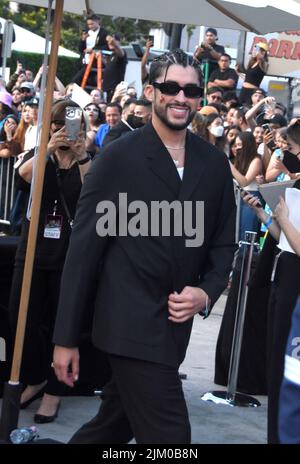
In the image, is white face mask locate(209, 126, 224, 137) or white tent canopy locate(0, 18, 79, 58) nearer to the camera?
white face mask locate(209, 126, 224, 137)

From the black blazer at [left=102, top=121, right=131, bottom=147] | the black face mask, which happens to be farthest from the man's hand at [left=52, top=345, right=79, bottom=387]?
the black face mask

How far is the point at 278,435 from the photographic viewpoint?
3.56 m

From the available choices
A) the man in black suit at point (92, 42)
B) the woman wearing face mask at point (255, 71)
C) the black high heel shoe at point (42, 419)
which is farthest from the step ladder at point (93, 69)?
the black high heel shoe at point (42, 419)

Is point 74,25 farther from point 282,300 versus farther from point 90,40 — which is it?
point 282,300

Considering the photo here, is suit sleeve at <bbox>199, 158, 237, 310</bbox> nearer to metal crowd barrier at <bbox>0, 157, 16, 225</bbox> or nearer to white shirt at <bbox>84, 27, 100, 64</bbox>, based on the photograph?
metal crowd barrier at <bbox>0, 157, 16, 225</bbox>

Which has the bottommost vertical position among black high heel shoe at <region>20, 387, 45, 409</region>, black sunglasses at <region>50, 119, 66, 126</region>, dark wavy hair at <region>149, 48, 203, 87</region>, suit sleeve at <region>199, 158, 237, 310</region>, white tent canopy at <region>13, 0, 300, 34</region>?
black high heel shoe at <region>20, 387, 45, 409</region>

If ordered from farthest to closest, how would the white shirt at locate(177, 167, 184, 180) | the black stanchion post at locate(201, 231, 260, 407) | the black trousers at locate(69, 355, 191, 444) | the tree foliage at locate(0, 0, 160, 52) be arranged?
1. the tree foliage at locate(0, 0, 160, 52)
2. the black stanchion post at locate(201, 231, 260, 407)
3. the white shirt at locate(177, 167, 184, 180)
4. the black trousers at locate(69, 355, 191, 444)

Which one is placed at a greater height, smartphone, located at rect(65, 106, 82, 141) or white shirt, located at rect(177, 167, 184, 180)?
smartphone, located at rect(65, 106, 82, 141)

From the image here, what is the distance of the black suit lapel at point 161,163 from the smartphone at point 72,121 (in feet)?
6.06

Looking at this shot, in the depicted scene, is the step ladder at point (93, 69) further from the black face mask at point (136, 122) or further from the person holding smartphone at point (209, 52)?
the black face mask at point (136, 122)

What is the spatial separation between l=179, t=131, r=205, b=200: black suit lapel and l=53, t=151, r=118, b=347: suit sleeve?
29cm

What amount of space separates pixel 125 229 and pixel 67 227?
225 cm

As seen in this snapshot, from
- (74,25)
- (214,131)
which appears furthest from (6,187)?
(74,25)

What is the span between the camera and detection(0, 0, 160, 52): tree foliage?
38562mm
